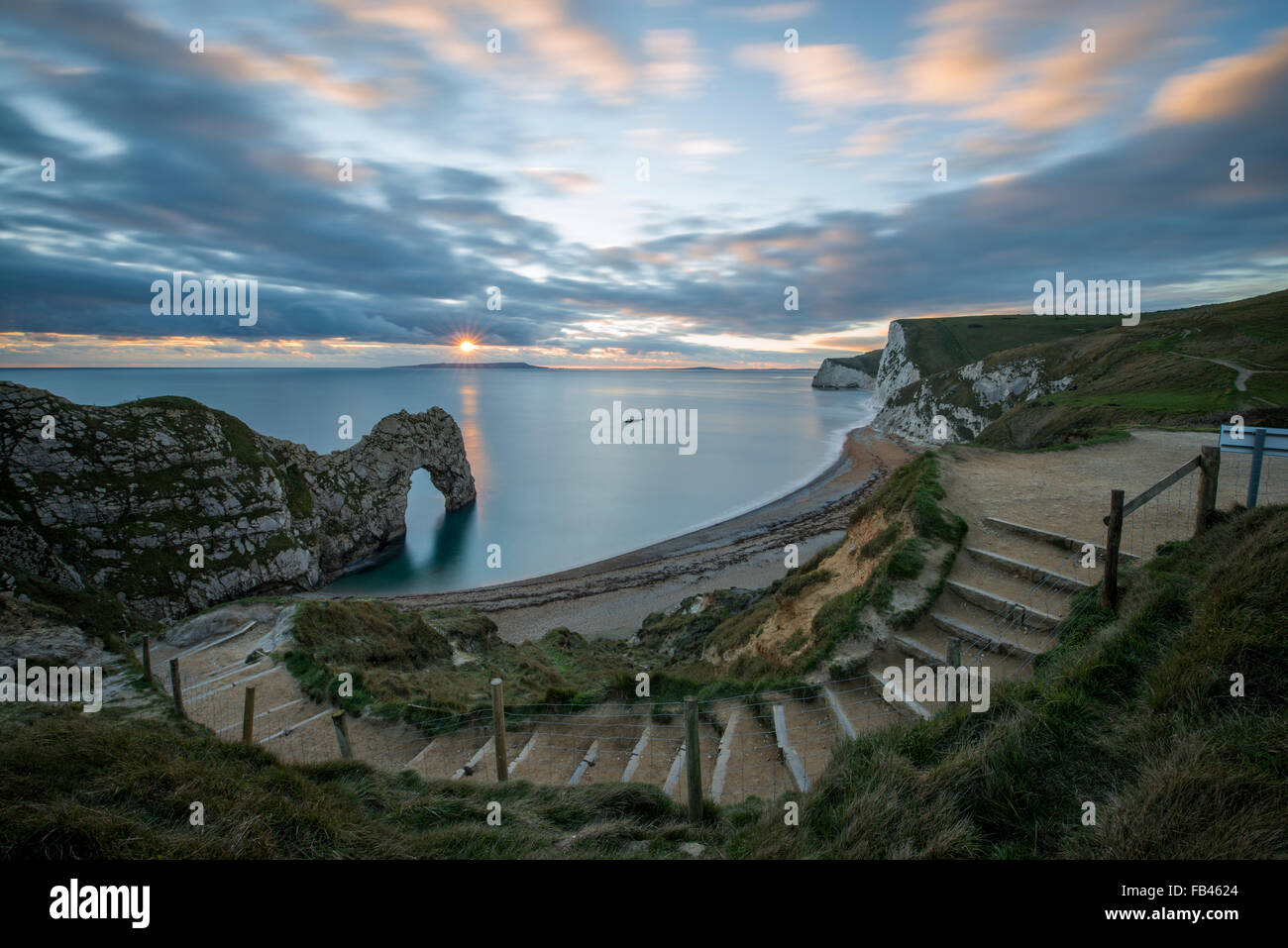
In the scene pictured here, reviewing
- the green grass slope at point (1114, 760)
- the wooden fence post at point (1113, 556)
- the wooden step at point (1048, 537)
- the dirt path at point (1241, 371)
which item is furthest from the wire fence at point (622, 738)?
the dirt path at point (1241, 371)

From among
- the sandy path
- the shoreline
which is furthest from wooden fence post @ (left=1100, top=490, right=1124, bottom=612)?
the shoreline

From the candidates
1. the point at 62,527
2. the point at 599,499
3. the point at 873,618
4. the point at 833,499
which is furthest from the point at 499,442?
the point at 873,618

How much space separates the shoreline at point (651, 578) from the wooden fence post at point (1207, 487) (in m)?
18.5

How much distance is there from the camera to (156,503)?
2448 cm

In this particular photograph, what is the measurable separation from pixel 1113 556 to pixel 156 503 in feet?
114

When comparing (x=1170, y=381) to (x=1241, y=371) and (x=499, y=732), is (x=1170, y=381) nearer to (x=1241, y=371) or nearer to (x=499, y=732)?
(x=1241, y=371)

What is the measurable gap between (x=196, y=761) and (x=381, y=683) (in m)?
7.24

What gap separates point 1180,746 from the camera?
4.09 meters

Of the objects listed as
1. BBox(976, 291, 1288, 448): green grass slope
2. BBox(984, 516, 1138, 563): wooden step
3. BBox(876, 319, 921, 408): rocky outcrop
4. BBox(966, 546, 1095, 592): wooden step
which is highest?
BBox(876, 319, 921, 408): rocky outcrop

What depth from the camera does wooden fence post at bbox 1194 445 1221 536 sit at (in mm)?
7203

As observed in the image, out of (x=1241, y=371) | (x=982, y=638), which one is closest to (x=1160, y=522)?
(x=982, y=638)

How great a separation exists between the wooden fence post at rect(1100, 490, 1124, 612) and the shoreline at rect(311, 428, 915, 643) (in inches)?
699

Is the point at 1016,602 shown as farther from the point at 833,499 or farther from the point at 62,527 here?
the point at 833,499

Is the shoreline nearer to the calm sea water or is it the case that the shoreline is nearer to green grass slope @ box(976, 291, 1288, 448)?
the calm sea water
